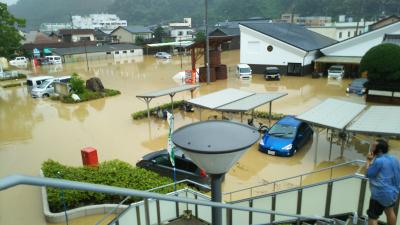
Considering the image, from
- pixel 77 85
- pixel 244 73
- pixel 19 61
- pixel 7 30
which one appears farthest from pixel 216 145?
pixel 19 61

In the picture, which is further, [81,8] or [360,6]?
[81,8]

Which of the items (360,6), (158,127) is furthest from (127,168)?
(360,6)

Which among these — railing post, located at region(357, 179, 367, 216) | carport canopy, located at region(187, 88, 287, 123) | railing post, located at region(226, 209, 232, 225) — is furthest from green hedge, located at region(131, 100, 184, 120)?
railing post, located at region(357, 179, 367, 216)

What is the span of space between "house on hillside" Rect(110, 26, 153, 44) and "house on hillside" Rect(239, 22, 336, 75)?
38155 millimetres

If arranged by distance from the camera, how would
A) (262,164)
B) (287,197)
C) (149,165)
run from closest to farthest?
(287,197) < (149,165) < (262,164)

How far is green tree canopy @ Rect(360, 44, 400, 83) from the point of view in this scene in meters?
17.3

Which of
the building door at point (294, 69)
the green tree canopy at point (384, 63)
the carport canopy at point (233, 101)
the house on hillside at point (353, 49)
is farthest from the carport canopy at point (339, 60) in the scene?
the carport canopy at point (233, 101)

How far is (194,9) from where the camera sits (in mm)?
130625

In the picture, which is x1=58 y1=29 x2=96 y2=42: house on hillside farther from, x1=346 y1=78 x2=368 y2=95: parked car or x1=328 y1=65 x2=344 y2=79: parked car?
x1=346 y1=78 x2=368 y2=95: parked car

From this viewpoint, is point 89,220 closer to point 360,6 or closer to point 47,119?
point 47,119

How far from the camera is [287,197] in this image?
603cm

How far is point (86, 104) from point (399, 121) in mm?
17902

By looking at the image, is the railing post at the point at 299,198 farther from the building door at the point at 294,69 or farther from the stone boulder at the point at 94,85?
the building door at the point at 294,69

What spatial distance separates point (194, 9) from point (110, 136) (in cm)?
12443
